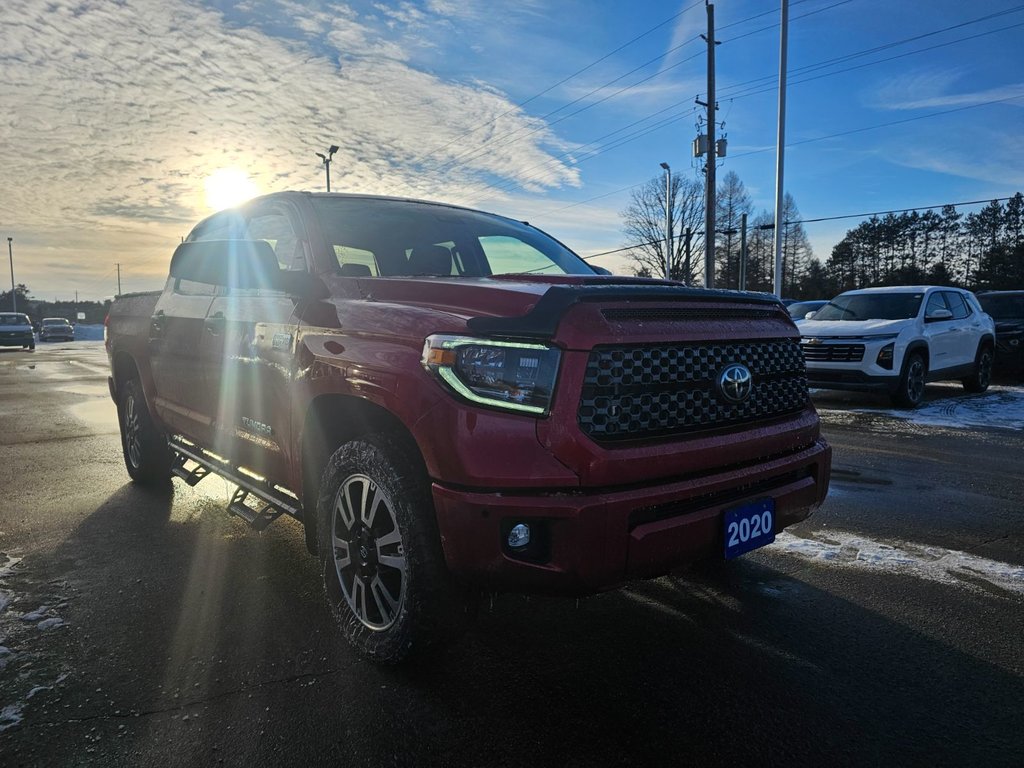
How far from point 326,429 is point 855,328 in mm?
9350

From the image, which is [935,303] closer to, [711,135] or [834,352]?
[834,352]

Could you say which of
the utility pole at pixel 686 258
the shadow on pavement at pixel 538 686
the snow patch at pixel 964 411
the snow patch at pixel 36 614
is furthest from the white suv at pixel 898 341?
the utility pole at pixel 686 258

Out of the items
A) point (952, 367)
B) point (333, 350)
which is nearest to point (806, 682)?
point (333, 350)

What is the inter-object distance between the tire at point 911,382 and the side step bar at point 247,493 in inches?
353

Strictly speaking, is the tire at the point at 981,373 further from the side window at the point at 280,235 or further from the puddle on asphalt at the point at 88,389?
the puddle on asphalt at the point at 88,389

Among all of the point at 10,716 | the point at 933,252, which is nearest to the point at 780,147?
the point at 10,716

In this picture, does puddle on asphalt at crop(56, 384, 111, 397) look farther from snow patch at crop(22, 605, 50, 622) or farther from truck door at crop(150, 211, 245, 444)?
snow patch at crop(22, 605, 50, 622)

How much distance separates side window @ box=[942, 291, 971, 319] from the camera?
11073 millimetres

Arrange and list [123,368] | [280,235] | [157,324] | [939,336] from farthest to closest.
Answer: [939,336] → [123,368] → [157,324] → [280,235]

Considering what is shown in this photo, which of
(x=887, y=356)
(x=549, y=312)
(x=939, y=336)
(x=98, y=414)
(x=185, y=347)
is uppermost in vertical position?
(x=549, y=312)

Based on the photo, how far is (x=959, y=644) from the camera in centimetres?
269

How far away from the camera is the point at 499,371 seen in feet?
7.30

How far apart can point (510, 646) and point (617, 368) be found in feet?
4.12

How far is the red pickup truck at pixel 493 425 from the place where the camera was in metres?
2.14
